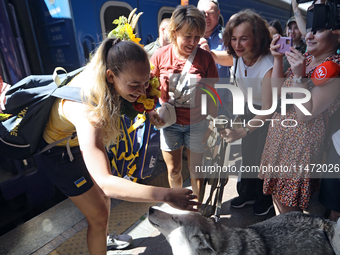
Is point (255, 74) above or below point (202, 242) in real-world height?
above

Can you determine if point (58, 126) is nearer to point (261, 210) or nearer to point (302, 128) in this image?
point (302, 128)

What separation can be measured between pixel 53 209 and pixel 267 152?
260cm

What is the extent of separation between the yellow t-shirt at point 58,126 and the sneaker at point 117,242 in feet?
3.66

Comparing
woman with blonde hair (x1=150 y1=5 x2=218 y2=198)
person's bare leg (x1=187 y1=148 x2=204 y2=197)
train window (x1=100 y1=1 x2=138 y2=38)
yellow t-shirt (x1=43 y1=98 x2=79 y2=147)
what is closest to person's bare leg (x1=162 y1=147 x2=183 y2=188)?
woman with blonde hair (x1=150 y1=5 x2=218 y2=198)

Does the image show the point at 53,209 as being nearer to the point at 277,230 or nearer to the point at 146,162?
the point at 146,162

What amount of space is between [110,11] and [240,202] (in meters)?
3.14

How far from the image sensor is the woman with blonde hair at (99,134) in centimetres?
129

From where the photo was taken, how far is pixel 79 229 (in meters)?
2.68

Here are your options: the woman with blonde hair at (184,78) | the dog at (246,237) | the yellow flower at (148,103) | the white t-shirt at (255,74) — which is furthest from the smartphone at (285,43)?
the dog at (246,237)

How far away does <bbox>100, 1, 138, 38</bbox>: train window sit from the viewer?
10.8 ft

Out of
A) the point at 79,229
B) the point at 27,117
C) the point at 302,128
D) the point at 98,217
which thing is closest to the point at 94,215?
the point at 98,217

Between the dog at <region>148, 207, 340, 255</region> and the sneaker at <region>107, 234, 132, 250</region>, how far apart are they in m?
1.06

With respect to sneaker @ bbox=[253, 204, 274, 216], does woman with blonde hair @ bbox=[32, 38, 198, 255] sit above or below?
above

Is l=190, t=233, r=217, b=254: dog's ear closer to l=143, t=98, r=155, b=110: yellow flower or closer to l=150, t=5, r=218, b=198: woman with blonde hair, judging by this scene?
l=143, t=98, r=155, b=110: yellow flower
